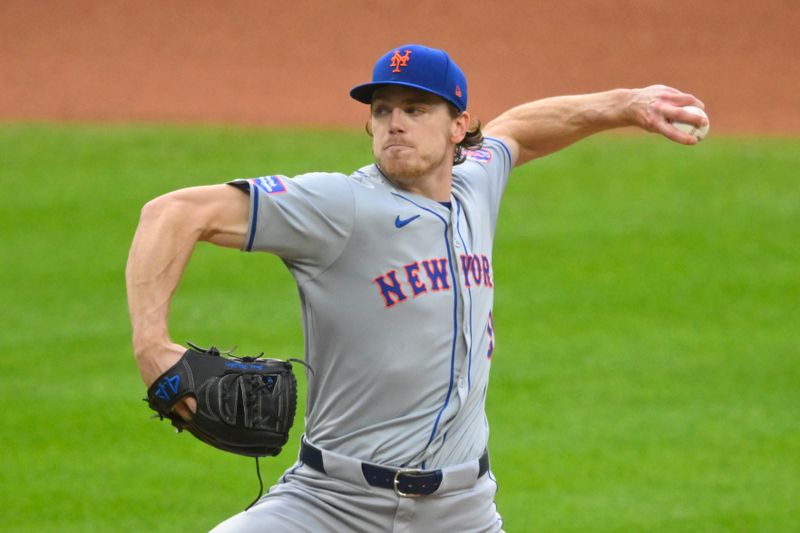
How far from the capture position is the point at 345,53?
19.1 meters

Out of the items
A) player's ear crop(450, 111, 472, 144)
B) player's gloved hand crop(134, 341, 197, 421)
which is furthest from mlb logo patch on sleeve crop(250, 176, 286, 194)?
player's ear crop(450, 111, 472, 144)

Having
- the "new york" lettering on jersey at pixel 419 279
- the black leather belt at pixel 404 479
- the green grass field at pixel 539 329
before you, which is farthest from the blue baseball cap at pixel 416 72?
the green grass field at pixel 539 329

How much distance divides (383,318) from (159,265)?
84cm

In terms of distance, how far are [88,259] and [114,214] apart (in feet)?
3.66

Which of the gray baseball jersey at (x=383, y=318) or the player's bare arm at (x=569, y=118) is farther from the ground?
the player's bare arm at (x=569, y=118)

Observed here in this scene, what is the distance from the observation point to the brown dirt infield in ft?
57.9

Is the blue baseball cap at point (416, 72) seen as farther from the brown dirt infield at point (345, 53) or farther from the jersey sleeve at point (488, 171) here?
the brown dirt infield at point (345, 53)

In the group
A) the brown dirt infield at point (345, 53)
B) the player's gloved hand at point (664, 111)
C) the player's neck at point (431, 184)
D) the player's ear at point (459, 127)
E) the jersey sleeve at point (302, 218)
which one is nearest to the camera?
the jersey sleeve at point (302, 218)

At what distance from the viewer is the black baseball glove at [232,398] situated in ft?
13.3

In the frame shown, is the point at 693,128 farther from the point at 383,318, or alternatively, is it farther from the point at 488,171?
the point at 383,318

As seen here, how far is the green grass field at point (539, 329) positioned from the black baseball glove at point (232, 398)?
11.2 ft

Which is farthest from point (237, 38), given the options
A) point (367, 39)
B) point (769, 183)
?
point (769, 183)

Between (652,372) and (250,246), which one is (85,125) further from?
(250,246)

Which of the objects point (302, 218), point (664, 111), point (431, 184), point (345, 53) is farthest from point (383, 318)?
point (345, 53)
